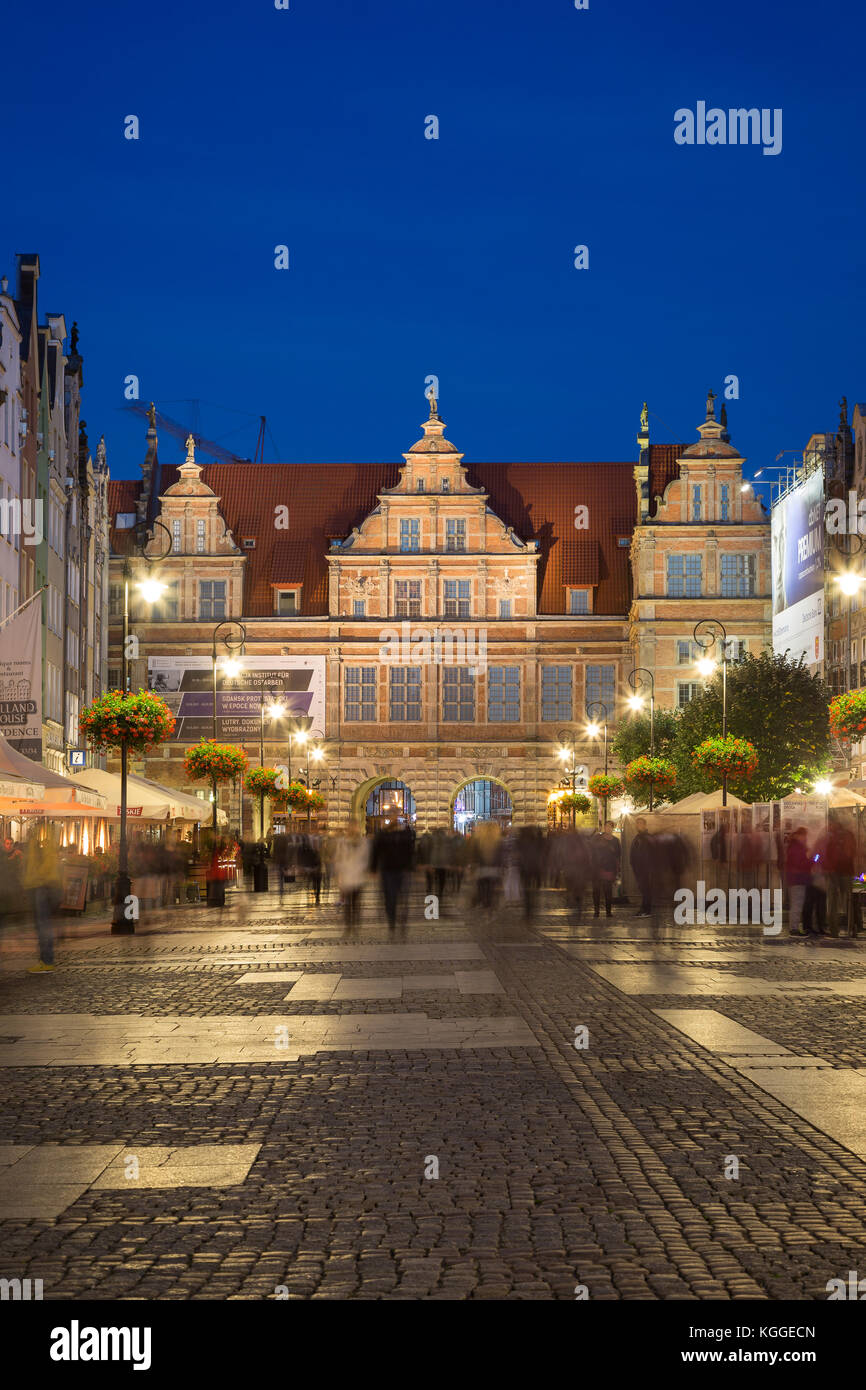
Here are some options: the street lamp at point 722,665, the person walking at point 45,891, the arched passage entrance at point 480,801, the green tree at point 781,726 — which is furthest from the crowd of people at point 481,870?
the arched passage entrance at point 480,801

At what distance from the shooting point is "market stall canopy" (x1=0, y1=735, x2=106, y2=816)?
22469 millimetres

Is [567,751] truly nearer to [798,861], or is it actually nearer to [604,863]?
[604,863]

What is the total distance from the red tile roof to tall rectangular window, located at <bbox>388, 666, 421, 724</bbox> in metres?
4.58

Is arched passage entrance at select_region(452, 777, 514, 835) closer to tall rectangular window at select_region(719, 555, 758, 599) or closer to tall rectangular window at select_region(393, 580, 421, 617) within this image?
tall rectangular window at select_region(393, 580, 421, 617)

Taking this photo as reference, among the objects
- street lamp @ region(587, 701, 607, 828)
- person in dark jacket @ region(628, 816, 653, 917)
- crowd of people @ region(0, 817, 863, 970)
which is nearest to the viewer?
crowd of people @ region(0, 817, 863, 970)

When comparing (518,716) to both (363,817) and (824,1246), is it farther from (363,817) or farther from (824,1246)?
(824,1246)

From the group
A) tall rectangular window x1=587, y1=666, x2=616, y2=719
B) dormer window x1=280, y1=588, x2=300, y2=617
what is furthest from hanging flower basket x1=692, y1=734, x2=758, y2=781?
dormer window x1=280, y1=588, x2=300, y2=617

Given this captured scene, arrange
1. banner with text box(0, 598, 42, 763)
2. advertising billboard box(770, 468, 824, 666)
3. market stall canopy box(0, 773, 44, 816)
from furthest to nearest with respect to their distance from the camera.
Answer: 1. advertising billboard box(770, 468, 824, 666)
2. banner with text box(0, 598, 42, 763)
3. market stall canopy box(0, 773, 44, 816)

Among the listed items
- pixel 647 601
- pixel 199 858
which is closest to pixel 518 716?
pixel 647 601

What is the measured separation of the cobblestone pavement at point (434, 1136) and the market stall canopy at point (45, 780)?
554 cm

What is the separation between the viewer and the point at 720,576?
6862 cm

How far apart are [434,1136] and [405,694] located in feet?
206

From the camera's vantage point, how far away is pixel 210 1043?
40.2 ft
